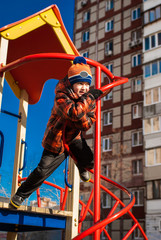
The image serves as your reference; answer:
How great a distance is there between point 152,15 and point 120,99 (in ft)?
20.1

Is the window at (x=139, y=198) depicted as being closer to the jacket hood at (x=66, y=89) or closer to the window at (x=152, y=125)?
the window at (x=152, y=125)

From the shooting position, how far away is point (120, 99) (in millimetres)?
23656

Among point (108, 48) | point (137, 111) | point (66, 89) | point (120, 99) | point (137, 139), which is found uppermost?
point (108, 48)

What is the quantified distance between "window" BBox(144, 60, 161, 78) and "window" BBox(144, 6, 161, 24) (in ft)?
10.6

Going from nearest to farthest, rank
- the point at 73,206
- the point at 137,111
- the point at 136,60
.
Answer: the point at 73,206
the point at 137,111
the point at 136,60

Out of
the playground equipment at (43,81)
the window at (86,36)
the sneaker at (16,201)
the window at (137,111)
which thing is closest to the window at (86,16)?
the window at (86,36)

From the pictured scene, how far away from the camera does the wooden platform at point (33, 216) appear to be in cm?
359

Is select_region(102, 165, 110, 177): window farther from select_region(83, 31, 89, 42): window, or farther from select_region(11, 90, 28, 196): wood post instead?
select_region(11, 90, 28, 196): wood post

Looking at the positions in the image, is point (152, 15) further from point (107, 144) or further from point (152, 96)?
point (107, 144)

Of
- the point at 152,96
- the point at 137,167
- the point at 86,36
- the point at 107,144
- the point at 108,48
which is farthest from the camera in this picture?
the point at 86,36

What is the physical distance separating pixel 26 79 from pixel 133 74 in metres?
18.8

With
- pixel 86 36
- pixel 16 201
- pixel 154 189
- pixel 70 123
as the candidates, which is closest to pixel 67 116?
pixel 70 123

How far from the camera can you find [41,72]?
215 inches

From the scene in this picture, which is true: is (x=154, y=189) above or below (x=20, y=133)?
above
